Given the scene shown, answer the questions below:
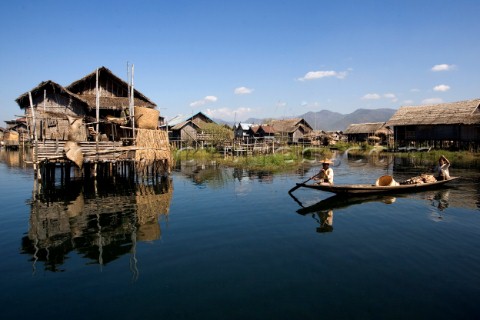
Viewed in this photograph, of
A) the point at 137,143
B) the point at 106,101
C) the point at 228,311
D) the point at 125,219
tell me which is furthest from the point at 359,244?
the point at 106,101

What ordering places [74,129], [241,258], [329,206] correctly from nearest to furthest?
[241,258], [329,206], [74,129]

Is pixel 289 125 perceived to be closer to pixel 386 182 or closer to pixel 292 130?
pixel 292 130

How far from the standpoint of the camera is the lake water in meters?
5.45

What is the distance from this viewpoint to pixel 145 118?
55.0ft

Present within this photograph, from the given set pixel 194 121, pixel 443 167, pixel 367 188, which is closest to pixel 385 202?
pixel 367 188

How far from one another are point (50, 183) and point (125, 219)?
9171 mm

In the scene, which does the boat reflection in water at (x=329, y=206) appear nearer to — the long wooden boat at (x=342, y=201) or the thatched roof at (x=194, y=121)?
the long wooden boat at (x=342, y=201)

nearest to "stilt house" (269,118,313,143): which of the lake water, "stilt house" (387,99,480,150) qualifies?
"stilt house" (387,99,480,150)

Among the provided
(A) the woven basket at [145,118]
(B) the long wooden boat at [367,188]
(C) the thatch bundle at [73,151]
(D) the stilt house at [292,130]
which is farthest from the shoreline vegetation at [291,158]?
(C) the thatch bundle at [73,151]

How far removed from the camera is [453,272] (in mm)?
6605

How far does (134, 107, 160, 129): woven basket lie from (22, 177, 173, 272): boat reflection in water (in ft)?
10.9

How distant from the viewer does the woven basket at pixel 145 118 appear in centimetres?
1653

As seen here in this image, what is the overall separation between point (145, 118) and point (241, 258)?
37.8 feet

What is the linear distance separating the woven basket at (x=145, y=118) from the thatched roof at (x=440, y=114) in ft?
94.5
